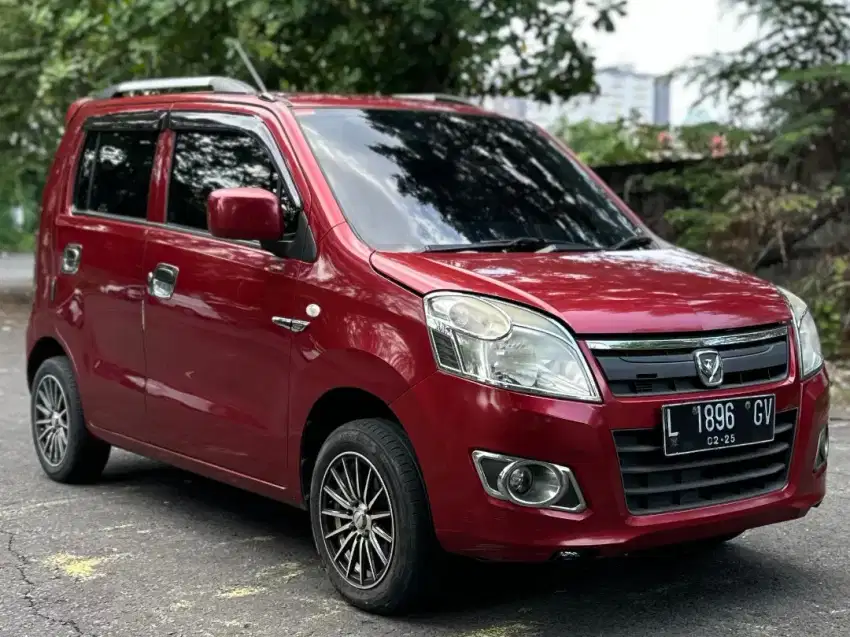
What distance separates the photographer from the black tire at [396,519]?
4375 millimetres

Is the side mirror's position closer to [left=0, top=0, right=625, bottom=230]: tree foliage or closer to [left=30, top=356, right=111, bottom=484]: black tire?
[left=30, top=356, right=111, bottom=484]: black tire

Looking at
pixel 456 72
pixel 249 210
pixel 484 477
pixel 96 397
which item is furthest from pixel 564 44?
pixel 484 477

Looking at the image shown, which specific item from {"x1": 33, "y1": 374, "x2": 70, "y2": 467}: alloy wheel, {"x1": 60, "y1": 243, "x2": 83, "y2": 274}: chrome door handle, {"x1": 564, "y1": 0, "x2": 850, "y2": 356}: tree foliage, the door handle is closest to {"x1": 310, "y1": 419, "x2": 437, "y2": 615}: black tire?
the door handle

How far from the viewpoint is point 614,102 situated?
14.8 m

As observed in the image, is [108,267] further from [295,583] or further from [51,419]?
[295,583]

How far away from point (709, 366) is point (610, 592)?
1050 mm

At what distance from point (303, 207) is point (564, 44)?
7.84 meters

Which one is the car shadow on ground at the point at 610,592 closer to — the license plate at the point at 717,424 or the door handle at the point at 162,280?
the license plate at the point at 717,424

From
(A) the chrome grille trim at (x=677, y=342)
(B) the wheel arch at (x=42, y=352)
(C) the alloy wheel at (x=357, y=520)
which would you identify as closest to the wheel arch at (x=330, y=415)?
(C) the alloy wheel at (x=357, y=520)

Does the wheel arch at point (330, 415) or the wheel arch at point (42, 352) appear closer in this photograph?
the wheel arch at point (330, 415)

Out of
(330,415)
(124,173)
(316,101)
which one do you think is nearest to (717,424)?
(330,415)

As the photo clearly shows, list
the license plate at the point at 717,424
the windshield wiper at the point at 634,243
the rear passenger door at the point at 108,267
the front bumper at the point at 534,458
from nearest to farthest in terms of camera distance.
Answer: the front bumper at the point at 534,458 → the license plate at the point at 717,424 → the windshield wiper at the point at 634,243 → the rear passenger door at the point at 108,267

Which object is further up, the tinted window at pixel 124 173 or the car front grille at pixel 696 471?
the tinted window at pixel 124 173

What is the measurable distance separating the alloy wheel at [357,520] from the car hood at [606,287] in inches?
28.1
